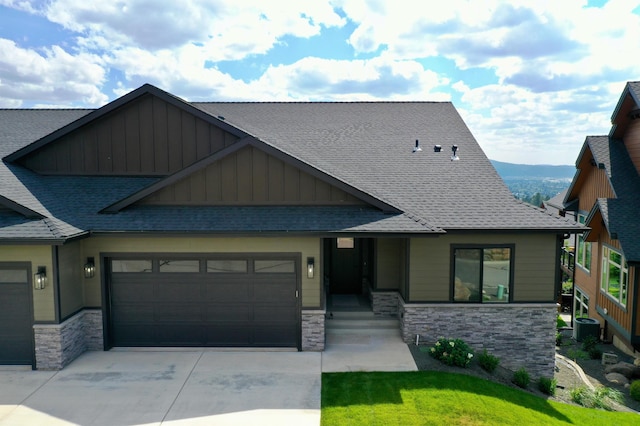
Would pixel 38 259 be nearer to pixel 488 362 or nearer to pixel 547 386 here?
pixel 488 362

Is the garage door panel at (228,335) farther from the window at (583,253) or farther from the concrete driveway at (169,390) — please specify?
the window at (583,253)

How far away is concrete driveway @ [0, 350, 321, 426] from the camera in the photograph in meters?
8.87

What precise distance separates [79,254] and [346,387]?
24.0 feet

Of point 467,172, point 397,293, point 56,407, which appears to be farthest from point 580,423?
point 56,407

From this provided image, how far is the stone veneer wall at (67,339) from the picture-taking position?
36.0 ft

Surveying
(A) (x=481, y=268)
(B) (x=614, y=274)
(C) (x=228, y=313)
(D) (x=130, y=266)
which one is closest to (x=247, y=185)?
(C) (x=228, y=313)

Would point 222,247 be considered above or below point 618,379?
above

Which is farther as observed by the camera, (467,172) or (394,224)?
(467,172)

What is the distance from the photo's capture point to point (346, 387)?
10000 millimetres

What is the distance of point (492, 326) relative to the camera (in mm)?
12648

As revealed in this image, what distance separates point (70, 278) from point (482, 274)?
10.4 meters

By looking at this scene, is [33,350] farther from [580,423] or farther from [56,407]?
[580,423]

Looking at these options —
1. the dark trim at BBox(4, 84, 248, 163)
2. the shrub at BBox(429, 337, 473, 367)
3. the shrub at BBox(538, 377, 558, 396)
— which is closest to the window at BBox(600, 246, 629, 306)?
the shrub at BBox(538, 377, 558, 396)

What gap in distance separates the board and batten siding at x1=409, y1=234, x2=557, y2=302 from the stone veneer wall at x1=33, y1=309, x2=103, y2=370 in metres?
8.16
